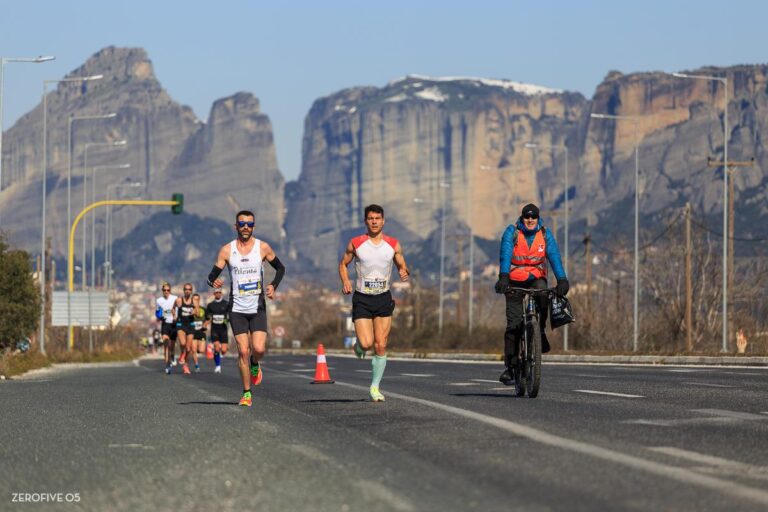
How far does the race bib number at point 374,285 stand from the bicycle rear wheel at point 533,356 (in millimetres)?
1620

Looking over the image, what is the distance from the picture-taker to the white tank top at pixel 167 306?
36406 mm

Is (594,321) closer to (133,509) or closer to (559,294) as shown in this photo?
(559,294)

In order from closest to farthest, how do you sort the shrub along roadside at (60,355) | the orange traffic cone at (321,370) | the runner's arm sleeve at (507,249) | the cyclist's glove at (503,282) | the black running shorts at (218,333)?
the cyclist's glove at (503,282), the runner's arm sleeve at (507,249), the orange traffic cone at (321,370), the black running shorts at (218,333), the shrub along roadside at (60,355)

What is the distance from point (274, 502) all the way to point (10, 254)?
140 feet

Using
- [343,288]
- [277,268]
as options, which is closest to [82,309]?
[277,268]

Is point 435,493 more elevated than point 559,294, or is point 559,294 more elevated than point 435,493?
point 559,294

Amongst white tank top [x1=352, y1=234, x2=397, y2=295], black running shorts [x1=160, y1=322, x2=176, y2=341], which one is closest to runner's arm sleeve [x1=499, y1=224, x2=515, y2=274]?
A: white tank top [x1=352, y1=234, x2=397, y2=295]

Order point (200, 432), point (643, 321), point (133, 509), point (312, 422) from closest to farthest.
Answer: point (133, 509) → point (200, 432) → point (312, 422) → point (643, 321)

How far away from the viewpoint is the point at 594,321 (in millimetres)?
75188

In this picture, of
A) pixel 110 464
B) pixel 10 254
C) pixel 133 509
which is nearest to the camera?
pixel 133 509

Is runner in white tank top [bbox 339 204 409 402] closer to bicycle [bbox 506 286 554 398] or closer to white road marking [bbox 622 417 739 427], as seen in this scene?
bicycle [bbox 506 286 554 398]

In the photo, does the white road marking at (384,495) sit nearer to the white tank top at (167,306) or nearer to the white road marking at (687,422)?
the white road marking at (687,422)

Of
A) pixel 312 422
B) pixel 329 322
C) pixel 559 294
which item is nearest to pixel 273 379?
pixel 559 294

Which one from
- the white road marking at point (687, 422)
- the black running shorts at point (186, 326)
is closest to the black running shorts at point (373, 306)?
the white road marking at point (687, 422)
